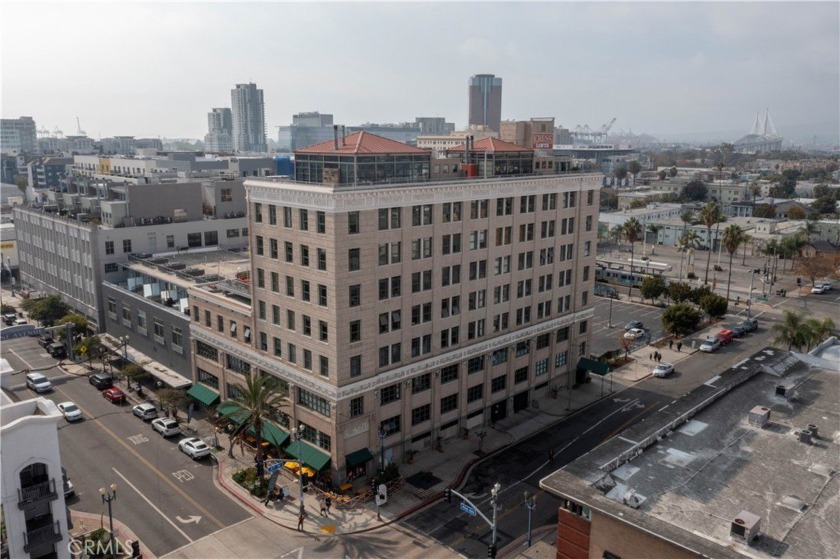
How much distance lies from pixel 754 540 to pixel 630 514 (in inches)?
239

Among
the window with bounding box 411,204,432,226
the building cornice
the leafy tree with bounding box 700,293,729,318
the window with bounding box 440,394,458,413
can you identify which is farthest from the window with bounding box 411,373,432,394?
the leafy tree with bounding box 700,293,729,318

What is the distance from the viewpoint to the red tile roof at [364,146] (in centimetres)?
5450

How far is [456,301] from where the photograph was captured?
61.8 meters

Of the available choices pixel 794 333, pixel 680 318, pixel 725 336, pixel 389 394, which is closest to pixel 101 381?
pixel 389 394

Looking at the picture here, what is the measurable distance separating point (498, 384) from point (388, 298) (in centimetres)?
1957

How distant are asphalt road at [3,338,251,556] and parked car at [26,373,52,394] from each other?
8.39ft

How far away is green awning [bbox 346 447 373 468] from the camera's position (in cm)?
5353

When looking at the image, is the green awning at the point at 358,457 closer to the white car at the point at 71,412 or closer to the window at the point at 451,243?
the window at the point at 451,243

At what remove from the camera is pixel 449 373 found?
204 feet

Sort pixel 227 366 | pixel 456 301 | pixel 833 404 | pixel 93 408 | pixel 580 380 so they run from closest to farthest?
pixel 833 404 < pixel 456 301 < pixel 227 366 < pixel 93 408 < pixel 580 380

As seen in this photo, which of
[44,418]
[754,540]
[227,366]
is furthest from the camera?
[227,366]

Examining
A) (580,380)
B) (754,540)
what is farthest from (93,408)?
(754,540)

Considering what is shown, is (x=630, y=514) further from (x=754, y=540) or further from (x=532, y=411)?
(x=532, y=411)

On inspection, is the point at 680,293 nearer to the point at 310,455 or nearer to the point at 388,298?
the point at 388,298
